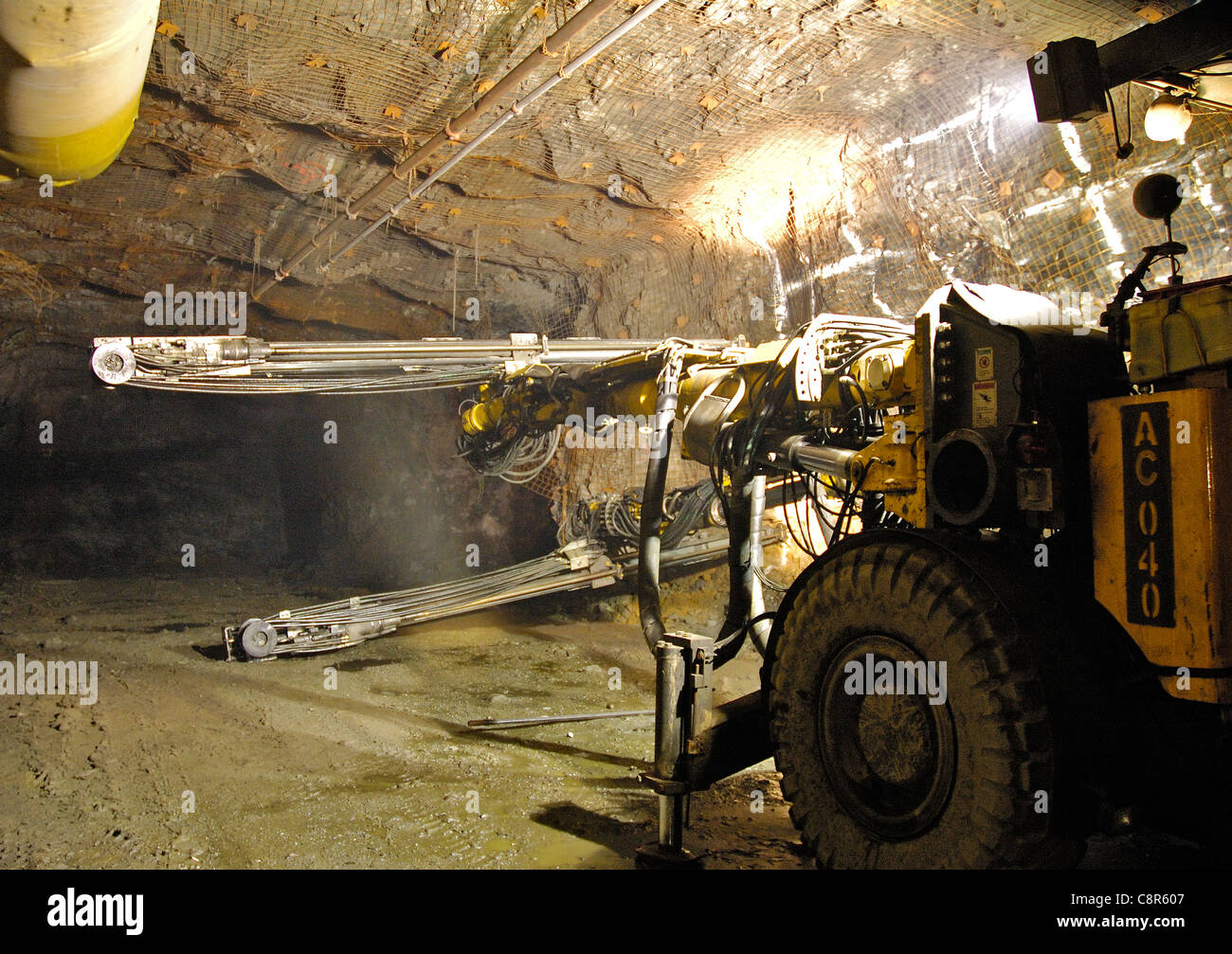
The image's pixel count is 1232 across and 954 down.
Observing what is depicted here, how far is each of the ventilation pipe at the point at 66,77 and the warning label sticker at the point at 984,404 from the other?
3037 mm

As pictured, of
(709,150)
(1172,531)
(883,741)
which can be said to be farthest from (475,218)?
(1172,531)

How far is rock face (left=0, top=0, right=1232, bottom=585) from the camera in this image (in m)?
5.76

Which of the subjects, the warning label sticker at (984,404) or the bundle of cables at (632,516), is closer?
the warning label sticker at (984,404)

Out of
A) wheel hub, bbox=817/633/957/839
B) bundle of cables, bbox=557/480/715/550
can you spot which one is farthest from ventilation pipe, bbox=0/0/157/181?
bundle of cables, bbox=557/480/715/550

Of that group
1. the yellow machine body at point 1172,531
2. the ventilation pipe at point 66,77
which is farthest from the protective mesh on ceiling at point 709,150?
the yellow machine body at point 1172,531

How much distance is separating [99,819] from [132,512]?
435 inches

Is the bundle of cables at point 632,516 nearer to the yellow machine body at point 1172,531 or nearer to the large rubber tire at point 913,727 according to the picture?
the large rubber tire at point 913,727

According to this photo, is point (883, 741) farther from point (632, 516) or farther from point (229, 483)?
point (229, 483)

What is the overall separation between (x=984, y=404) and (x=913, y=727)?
1106 mm

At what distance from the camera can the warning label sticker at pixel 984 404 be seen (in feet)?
9.42

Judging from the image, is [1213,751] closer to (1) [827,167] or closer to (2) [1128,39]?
(2) [1128,39]

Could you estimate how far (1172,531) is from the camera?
232cm

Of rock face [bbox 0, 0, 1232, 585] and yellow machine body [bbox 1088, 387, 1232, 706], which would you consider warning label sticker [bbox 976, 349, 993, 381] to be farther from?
rock face [bbox 0, 0, 1232, 585]

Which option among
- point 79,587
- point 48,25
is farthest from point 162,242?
point 48,25
